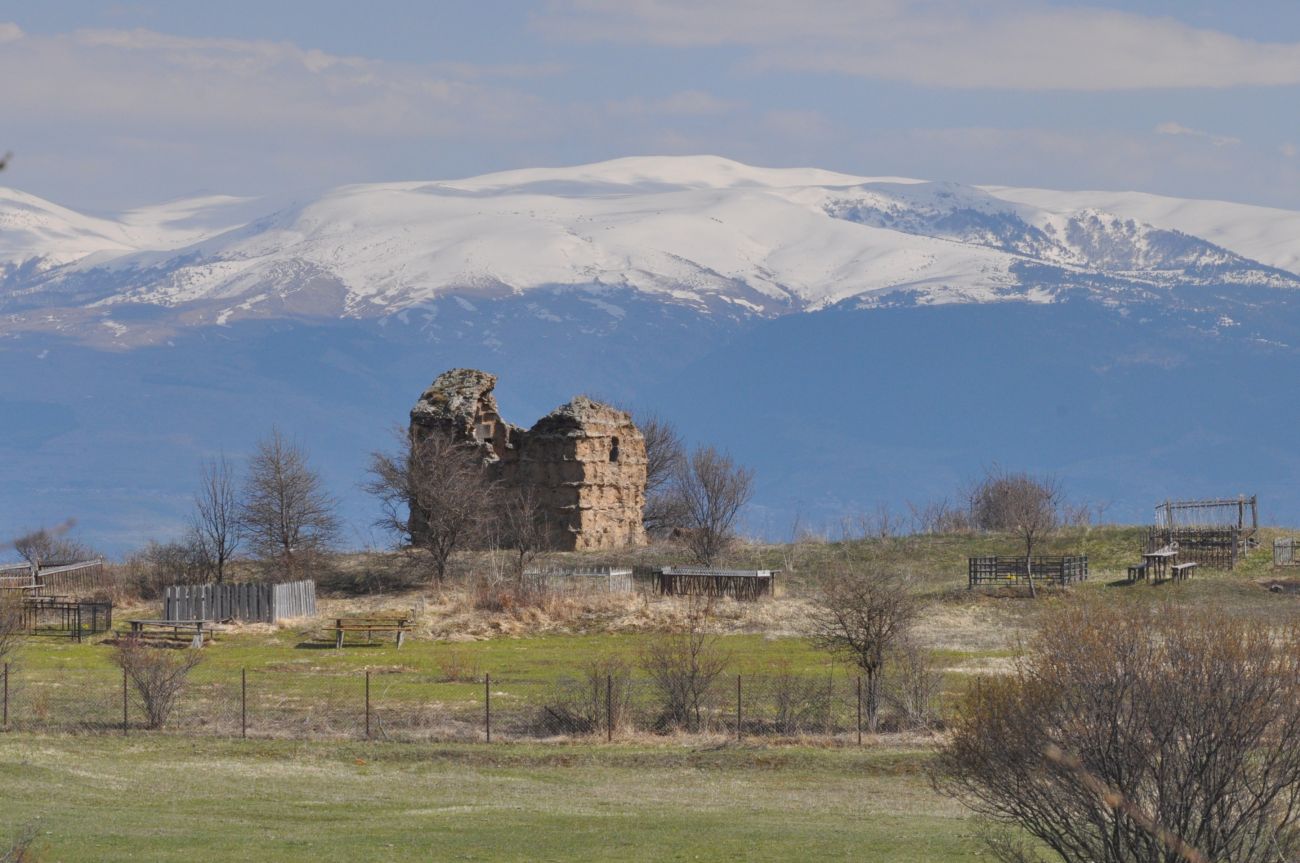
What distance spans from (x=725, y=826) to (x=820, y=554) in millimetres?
53699

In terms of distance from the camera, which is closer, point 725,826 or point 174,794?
point 725,826

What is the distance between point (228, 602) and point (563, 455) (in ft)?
79.3

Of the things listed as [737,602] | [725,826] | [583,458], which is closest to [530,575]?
[737,602]

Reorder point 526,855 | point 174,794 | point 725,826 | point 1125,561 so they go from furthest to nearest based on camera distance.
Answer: point 1125,561 → point 174,794 → point 725,826 → point 526,855

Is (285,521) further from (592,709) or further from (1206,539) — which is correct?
(592,709)

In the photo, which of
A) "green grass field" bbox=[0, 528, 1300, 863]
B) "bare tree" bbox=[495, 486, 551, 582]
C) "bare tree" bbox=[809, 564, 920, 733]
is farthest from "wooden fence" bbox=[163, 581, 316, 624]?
"bare tree" bbox=[809, 564, 920, 733]

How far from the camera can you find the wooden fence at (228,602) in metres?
59.4

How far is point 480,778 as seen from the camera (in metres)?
30.0

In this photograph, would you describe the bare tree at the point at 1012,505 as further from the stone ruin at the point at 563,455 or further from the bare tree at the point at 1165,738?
the bare tree at the point at 1165,738

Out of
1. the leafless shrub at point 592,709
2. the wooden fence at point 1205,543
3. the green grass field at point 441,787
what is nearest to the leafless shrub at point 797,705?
the green grass field at point 441,787

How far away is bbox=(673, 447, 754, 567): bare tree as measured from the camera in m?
76.9

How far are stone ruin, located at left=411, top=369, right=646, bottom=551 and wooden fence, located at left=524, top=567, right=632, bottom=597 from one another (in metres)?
12.5

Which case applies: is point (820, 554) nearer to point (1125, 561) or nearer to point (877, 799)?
point (1125, 561)

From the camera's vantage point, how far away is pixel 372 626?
55.9 m
